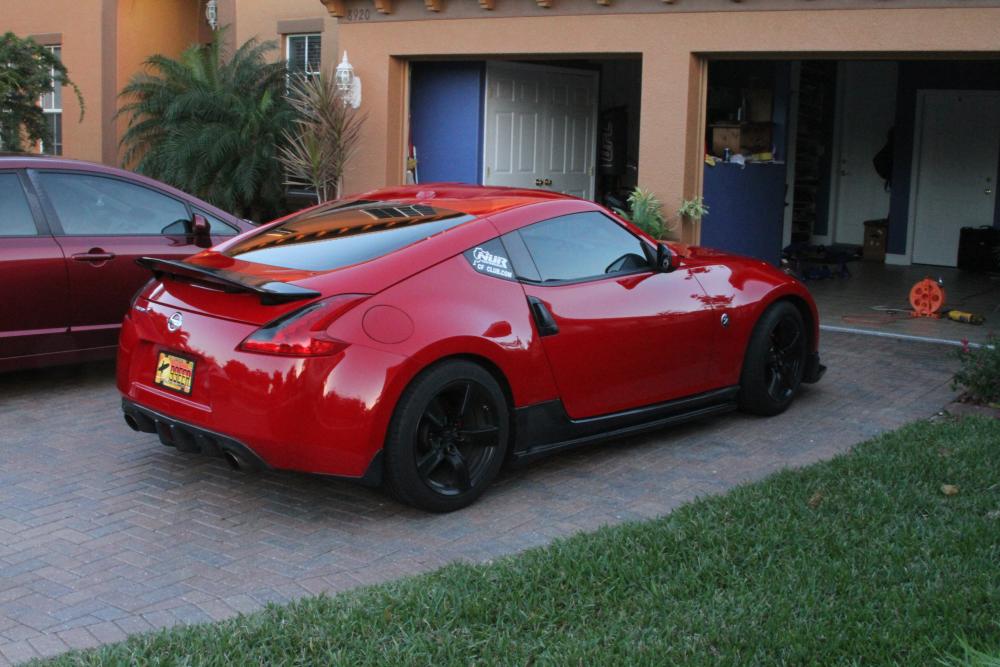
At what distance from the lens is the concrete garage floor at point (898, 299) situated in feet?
34.7

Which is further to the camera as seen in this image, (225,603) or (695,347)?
(695,347)

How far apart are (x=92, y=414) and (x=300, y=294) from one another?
276 cm

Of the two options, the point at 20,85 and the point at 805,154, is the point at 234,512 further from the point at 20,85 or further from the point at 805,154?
the point at 805,154

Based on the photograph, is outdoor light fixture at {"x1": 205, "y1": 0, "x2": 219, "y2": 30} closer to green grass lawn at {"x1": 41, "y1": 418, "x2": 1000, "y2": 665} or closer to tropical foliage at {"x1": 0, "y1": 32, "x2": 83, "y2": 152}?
tropical foliage at {"x1": 0, "y1": 32, "x2": 83, "y2": 152}

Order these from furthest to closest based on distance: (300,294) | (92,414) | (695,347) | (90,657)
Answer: (92,414), (695,347), (300,294), (90,657)

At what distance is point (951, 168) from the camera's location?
54.6 ft

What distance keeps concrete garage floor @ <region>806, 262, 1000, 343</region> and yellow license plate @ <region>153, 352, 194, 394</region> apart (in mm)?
7143

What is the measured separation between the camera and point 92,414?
7070 mm

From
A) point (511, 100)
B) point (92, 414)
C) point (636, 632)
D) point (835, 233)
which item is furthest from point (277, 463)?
point (835, 233)

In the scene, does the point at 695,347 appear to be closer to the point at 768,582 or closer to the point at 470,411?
the point at 470,411

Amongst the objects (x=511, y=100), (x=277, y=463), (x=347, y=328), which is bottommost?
(x=277, y=463)

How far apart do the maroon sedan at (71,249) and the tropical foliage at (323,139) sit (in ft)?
15.8

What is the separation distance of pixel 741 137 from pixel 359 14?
4.80 metres

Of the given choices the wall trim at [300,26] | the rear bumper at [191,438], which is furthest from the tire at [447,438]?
the wall trim at [300,26]
